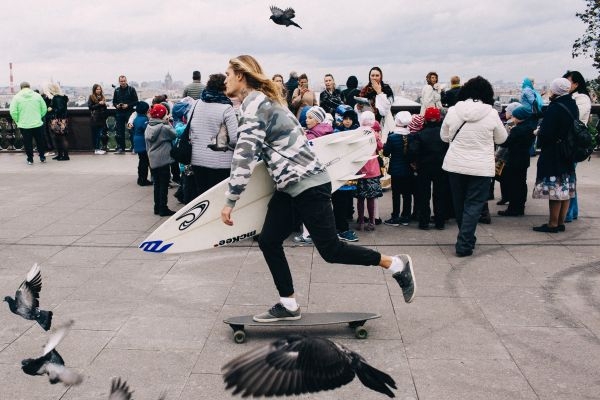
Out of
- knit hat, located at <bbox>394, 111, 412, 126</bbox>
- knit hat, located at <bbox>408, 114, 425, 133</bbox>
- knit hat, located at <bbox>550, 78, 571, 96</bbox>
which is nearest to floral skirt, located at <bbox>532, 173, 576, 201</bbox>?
knit hat, located at <bbox>550, 78, 571, 96</bbox>

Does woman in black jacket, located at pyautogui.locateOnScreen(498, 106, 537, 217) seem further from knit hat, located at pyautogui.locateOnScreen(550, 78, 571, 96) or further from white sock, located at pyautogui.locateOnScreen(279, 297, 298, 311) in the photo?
white sock, located at pyautogui.locateOnScreen(279, 297, 298, 311)

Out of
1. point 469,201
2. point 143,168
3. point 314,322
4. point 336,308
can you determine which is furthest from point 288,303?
point 143,168

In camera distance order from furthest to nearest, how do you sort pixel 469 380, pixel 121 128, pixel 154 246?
pixel 121 128 → pixel 154 246 → pixel 469 380

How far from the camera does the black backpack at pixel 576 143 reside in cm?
681

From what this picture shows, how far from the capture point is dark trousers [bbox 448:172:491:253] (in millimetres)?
6211

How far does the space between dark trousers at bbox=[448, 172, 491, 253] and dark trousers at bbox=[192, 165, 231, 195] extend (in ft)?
8.29

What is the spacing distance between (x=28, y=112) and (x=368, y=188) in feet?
29.7

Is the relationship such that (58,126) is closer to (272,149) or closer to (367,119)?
(367,119)

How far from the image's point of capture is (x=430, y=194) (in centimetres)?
736

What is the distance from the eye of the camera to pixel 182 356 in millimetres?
3947

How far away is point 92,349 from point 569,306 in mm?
3674

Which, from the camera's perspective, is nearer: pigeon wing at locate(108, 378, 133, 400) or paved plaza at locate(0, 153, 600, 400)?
pigeon wing at locate(108, 378, 133, 400)

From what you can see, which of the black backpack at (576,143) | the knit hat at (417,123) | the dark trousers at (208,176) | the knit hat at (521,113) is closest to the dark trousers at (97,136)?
the dark trousers at (208,176)

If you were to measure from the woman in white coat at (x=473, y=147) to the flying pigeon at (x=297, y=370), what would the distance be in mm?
3708
